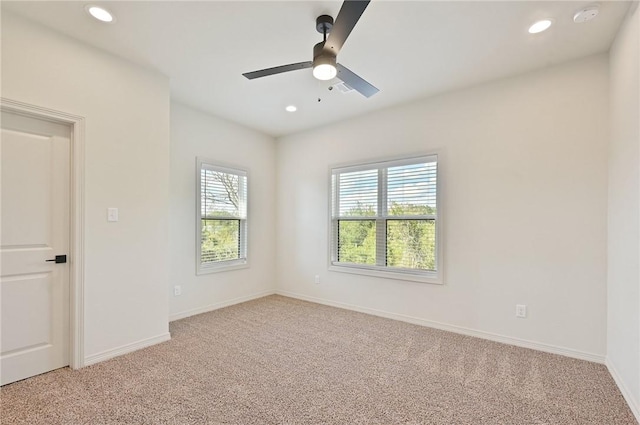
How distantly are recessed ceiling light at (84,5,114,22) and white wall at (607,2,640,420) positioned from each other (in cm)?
367

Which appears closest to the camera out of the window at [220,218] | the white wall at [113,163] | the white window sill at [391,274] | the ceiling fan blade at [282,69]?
the ceiling fan blade at [282,69]

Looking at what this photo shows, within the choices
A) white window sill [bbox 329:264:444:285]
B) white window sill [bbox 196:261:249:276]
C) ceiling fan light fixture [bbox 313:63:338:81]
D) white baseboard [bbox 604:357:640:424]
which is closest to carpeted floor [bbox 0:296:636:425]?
white baseboard [bbox 604:357:640:424]

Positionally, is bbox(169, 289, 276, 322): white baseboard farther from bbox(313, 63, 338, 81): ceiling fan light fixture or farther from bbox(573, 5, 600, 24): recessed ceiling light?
bbox(573, 5, 600, 24): recessed ceiling light

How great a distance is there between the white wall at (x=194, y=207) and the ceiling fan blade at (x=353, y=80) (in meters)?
2.43

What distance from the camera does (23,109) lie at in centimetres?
230

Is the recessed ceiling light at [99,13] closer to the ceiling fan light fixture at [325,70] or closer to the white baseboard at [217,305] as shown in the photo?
the ceiling fan light fixture at [325,70]

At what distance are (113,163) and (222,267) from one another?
2093 mm

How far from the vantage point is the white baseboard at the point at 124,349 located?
8.58 ft

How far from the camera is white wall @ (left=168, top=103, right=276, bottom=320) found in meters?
3.89

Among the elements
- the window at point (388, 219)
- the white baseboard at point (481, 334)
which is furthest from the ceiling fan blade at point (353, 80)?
the white baseboard at point (481, 334)

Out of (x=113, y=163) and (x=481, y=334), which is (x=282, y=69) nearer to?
(x=113, y=163)

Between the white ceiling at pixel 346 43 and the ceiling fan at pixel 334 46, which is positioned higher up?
the white ceiling at pixel 346 43

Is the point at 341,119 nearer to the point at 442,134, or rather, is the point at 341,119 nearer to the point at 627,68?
the point at 442,134

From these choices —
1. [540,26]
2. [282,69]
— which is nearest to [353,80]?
[282,69]
